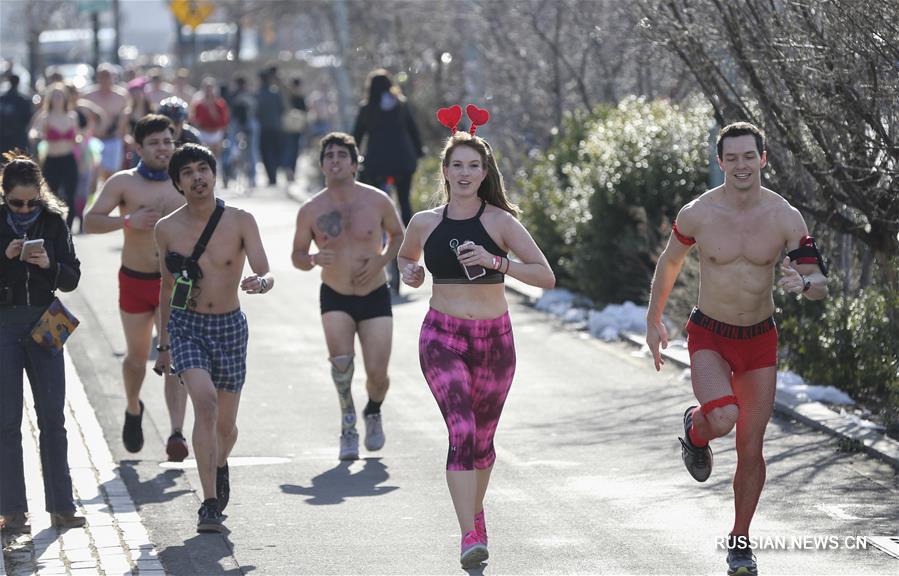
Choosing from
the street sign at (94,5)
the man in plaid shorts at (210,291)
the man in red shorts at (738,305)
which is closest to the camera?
the man in red shorts at (738,305)

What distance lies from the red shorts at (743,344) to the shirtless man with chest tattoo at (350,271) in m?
3.08

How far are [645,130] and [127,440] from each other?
7079 mm

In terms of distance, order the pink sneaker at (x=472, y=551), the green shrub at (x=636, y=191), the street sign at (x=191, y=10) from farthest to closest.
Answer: the street sign at (x=191, y=10) < the green shrub at (x=636, y=191) < the pink sneaker at (x=472, y=551)

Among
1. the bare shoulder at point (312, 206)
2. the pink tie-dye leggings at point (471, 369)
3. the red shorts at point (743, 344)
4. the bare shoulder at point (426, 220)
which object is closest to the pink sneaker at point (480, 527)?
the pink tie-dye leggings at point (471, 369)

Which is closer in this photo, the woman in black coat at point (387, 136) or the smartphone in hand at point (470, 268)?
the smartphone in hand at point (470, 268)

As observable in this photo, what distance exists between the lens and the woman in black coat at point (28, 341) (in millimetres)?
8312

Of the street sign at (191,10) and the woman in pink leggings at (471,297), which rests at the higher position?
the street sign at (191,10)

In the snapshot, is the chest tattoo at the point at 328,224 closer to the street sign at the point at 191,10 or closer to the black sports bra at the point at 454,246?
the black sports bra at the point at 454,246

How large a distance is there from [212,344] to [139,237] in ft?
6.35

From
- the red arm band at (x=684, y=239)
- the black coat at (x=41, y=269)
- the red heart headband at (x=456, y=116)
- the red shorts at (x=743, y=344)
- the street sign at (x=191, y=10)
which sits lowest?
the red shorts at (x=743, y=344)

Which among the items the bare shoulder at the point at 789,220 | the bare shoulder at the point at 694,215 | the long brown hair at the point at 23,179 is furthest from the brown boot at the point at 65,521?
the bare shoulder at the point at 789,220

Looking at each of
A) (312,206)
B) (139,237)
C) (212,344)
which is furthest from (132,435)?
(212,344)

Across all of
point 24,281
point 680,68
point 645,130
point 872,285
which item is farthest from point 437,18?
point 24,281

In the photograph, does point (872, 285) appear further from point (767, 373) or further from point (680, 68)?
point (767, 373)
